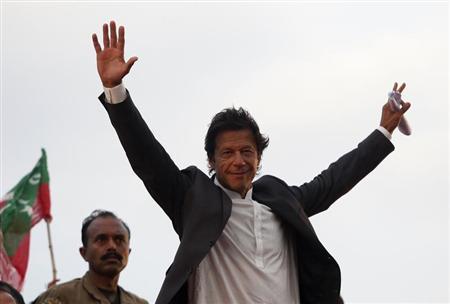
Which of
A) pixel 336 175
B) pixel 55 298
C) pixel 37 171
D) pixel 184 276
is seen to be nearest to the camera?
pixel 184 276

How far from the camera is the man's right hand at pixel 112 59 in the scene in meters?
5.86

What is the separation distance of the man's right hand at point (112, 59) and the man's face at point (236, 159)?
0.74 meters

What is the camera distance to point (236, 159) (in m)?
6.20

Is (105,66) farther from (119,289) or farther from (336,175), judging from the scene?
(119,289)

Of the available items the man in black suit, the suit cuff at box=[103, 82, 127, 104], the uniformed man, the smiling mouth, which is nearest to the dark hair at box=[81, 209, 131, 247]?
the uniformed man

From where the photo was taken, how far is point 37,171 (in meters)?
19.3

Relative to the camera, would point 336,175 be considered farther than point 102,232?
No

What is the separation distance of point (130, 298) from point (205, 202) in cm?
235

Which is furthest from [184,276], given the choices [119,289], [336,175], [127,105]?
[119,289]

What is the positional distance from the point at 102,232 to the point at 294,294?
2457mm

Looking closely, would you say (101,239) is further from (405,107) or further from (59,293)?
(405,107)

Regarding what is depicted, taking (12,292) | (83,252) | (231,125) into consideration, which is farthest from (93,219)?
(231,125)

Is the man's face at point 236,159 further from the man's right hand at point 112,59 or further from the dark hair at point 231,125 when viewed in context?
the man's right hand at point 112,59

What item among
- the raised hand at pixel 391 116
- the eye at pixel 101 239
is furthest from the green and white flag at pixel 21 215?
the raised hand at pixel 391 116
